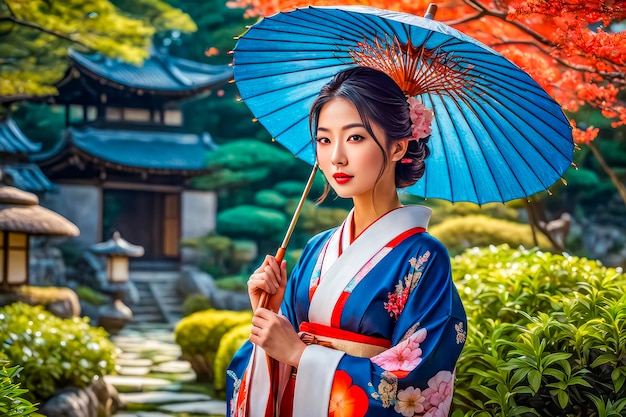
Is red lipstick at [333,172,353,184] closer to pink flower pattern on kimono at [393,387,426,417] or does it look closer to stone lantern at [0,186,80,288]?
pink flower pattern on kimono at [393,387,426,417]

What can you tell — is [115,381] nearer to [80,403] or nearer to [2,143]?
[80,403]

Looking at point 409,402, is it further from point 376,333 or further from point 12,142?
point 12,142

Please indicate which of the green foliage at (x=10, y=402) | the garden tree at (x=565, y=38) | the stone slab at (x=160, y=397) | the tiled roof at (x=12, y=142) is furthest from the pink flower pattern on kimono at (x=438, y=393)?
the tiled roof at (x=12, y=142)

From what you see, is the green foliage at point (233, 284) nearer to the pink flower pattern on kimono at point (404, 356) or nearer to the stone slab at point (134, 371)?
the stone slab at point (134, 371)

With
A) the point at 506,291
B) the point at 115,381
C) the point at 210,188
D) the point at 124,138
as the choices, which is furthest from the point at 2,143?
the point at 506,291

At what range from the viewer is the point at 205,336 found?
27.5 ft

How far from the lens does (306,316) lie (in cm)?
258

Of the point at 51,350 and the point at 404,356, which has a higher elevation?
the point at 404,356

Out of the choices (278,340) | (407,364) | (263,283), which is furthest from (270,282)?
(407,364)

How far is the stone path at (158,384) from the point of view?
6.91 metres

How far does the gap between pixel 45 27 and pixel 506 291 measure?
9.28 m

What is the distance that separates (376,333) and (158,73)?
58.7ft

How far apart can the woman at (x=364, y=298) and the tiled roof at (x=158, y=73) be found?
51.0 ft

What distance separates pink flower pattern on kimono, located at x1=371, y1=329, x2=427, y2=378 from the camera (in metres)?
2.21
